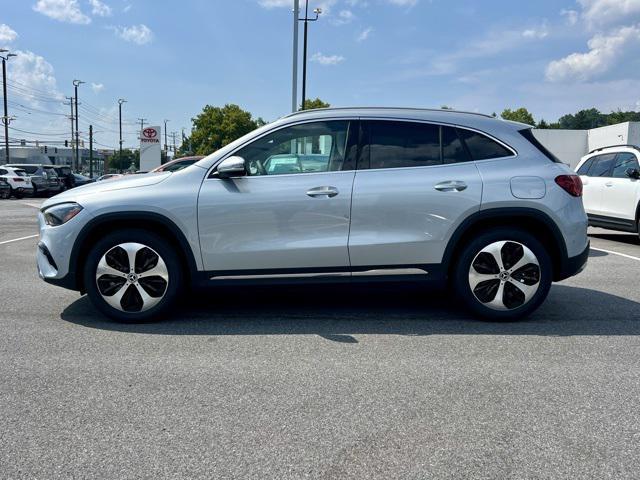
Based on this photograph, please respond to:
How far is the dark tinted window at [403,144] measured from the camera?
485cm

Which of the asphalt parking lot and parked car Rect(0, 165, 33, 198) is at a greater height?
parked car Rect(0, 165, 33, 198)

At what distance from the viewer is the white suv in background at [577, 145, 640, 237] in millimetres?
9961

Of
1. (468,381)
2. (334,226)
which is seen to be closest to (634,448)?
(468,381)

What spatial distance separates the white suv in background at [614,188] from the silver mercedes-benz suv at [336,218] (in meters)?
6.05

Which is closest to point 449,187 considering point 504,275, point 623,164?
point 504,275

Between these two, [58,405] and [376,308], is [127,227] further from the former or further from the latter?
[376,308]

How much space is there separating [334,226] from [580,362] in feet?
Result: 7.08

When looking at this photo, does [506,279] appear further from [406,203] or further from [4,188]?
[4,188]

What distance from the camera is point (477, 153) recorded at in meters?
4.91

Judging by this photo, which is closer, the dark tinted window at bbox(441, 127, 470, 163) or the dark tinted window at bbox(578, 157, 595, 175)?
the dark tinted window at bbox(441, 127, 470, 163)

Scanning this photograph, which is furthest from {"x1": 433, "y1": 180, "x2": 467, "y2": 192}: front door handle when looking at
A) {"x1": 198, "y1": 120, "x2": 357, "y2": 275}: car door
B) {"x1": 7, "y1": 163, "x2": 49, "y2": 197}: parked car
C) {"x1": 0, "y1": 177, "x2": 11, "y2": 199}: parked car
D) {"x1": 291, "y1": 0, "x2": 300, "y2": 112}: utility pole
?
{"x1": 7, "y1": 163, "x2": 49, "y2": 197}: parked car

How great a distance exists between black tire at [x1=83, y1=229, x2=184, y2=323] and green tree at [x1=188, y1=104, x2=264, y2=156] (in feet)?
213

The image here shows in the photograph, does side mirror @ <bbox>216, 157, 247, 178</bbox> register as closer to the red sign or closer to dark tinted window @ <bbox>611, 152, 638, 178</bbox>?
dark tinted window @ <bbox>611, 152, 638, 178</bbox>

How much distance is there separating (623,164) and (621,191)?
1.94 ft
